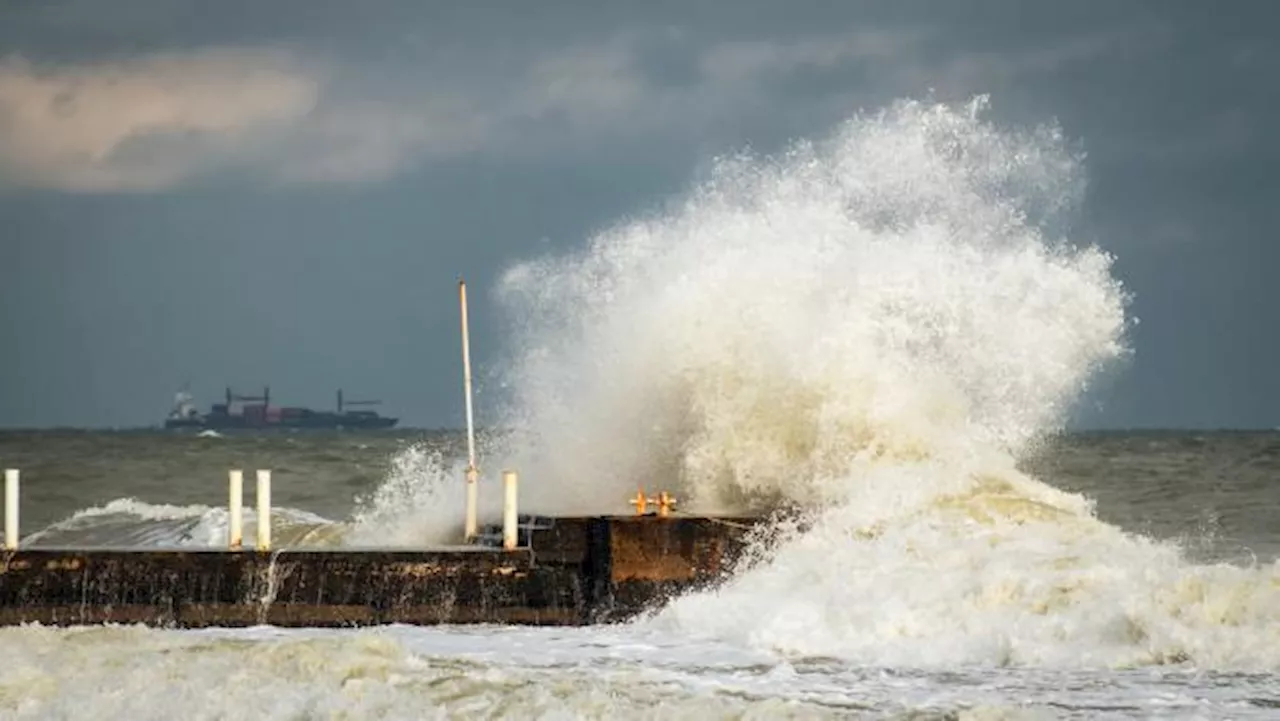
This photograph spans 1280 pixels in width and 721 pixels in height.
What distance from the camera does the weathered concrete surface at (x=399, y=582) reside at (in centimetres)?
1527

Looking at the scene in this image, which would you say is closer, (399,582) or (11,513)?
(399,582)

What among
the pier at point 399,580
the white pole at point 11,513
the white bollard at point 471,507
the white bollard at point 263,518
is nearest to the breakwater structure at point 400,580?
the pier at point 399,580

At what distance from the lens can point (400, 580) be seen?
50.3ft

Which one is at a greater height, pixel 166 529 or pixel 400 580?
pixel 166 529

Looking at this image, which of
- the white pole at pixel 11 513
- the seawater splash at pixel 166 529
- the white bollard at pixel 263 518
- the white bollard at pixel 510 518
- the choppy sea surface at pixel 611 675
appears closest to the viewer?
the choppy sea surface at pixel 611 675

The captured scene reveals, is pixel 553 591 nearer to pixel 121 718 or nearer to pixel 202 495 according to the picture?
pixel 121 718

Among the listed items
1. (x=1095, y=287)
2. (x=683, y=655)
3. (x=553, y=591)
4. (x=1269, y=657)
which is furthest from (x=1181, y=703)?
(x=1095, y=287)

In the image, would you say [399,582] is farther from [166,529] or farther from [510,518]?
[166,529]

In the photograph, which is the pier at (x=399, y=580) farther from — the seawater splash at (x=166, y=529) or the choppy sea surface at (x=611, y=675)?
the seawater splash at (x=166, y=529)

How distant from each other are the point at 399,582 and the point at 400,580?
0.05 ft

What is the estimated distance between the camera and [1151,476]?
45.1 meters

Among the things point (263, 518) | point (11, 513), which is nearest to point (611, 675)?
point (263, 518)

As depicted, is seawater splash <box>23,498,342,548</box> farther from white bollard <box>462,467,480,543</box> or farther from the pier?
the pier

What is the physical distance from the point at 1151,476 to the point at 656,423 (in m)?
28.1
